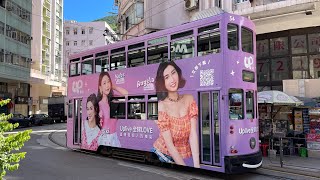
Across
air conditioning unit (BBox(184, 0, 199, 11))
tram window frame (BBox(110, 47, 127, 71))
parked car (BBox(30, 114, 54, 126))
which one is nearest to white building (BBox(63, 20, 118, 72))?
parked car (BBox(30, 114, 54, 126))

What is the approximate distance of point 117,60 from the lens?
42.9 feet

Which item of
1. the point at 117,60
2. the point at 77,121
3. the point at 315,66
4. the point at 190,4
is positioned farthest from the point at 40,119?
the point at 315,66

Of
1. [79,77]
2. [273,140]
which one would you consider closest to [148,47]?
[79,77]

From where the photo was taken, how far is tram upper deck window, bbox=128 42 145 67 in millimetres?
11922

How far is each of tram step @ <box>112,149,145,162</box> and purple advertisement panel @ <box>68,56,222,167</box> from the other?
0.95ft

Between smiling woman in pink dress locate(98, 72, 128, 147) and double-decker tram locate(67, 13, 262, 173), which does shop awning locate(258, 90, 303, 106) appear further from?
smiling woman in pink dress locate(98, 72, 128, 147)

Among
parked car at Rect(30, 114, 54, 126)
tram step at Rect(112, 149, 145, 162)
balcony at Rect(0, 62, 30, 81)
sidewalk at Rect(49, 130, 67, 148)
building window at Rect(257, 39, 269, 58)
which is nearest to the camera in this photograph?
tram step at Rect(112, 149, 145, 162)

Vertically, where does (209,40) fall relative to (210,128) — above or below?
above

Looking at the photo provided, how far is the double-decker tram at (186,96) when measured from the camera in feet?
30.6

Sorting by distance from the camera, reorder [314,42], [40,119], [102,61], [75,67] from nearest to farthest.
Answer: [102,61] → [314,42] → [75,67] → [40,119]

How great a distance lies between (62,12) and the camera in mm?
67000

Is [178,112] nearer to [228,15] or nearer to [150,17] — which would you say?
[228,15]

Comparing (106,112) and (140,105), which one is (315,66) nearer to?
(140,105)

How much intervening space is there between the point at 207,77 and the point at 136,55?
342 cm
